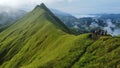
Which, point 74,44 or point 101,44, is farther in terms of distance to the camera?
point 74,44

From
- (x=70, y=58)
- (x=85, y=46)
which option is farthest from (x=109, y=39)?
(x=70, y=58)

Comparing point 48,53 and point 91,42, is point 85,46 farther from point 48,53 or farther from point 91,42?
point 48,53

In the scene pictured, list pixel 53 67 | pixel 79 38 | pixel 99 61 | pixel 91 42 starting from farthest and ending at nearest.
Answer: pixel 79 38 → pixel 91 42 → pixel 53 67 → pixel 99 61

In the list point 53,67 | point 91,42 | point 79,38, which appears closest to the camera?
point 53,67

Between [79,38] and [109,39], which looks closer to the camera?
[109,39]

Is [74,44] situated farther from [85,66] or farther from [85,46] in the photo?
[85,66]

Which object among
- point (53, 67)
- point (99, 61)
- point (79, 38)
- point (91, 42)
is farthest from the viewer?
point (79, 38)

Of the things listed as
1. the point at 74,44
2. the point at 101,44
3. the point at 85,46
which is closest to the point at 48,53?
the point at 74,44

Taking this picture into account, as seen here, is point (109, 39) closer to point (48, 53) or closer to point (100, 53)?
point (100, 53)

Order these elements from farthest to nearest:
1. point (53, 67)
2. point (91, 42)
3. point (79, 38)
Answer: point (79, 38)
point (91, 42)
point (53, 67)
